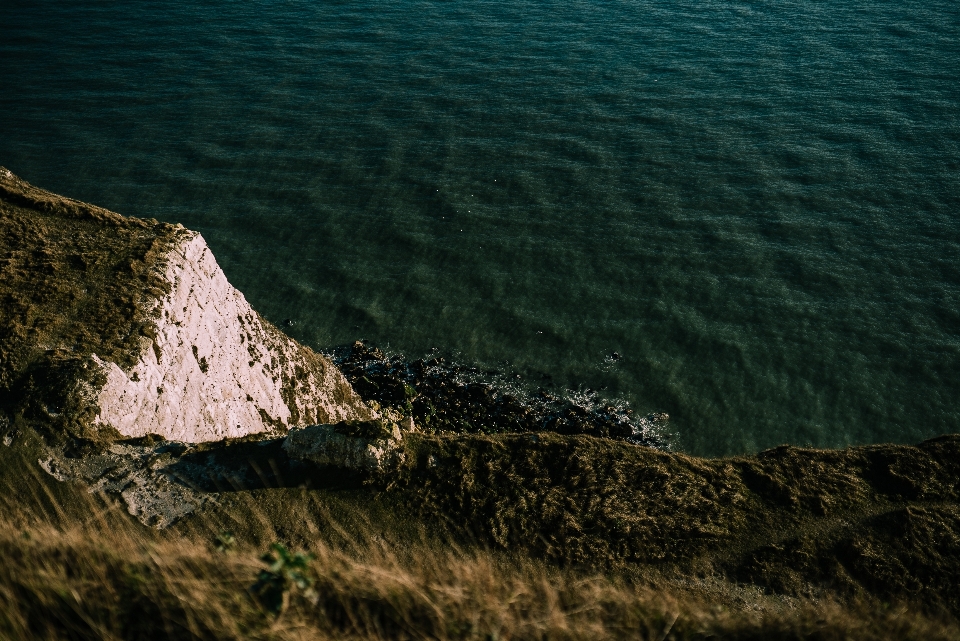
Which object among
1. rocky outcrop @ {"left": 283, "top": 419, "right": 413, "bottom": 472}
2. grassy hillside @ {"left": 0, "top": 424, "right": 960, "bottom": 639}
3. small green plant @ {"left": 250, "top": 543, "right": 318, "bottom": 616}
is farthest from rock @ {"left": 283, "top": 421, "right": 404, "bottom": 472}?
small green plant @ {"left": 250, "top": 543, "right": 318, "bottom": 616}

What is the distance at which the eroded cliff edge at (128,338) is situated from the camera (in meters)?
12.2

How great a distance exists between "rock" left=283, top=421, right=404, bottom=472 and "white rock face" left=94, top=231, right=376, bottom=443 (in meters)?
2.94

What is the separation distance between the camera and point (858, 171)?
3203cm

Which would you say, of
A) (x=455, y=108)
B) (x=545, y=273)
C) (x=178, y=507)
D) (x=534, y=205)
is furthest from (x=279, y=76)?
(x=178, y=507)

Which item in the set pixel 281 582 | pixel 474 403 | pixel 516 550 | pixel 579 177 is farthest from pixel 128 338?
pixel 579 177

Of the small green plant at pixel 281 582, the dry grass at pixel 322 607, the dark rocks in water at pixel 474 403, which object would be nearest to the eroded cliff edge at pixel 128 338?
the dark rocks in water at pixel 474 403

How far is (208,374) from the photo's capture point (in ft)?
48.8

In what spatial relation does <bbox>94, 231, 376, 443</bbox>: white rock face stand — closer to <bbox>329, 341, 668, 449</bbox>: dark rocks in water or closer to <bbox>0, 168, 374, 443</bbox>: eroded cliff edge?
<bbox>0, 168, 374, 443</bbox>: eroded cliff edge

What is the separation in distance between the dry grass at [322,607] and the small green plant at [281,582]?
11 cm

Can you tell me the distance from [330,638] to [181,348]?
941 cm

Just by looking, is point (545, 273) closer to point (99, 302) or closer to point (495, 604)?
point (99, 302)

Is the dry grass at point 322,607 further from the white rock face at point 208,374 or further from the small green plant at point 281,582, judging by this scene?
the white rock face at point 208,374

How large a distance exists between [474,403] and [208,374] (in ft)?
30.6

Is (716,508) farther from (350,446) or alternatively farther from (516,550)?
(350,446)
